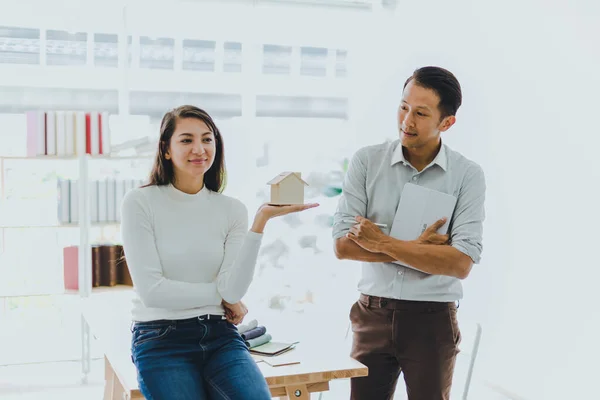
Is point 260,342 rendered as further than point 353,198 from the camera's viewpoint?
Yes

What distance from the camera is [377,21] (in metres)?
5.59

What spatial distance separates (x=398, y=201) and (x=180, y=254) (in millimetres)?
722

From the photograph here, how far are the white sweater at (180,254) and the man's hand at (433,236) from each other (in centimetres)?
52

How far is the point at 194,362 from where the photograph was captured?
6.81 feet

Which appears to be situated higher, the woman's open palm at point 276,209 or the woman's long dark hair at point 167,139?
the woman's long dark hair at point 167,139

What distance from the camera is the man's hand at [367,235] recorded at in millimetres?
2154

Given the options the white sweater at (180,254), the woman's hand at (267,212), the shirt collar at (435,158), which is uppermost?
the shirt collar at (435,158)

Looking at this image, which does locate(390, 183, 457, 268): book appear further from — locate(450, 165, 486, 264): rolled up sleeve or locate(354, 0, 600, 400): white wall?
locate(354, 0, 600, 400): white wall

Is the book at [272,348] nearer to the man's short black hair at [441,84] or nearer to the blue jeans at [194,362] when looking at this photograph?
the blue jeans at [194,362]

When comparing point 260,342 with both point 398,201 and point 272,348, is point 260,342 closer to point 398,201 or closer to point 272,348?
point 272,348

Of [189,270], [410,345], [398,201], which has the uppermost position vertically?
[398,201]

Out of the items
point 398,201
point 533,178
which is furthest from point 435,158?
point 533,178

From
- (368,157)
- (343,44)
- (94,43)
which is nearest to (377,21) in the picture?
(343,44)

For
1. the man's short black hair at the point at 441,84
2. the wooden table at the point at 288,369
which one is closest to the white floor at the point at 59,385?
the wooden table at the point at 288,369
